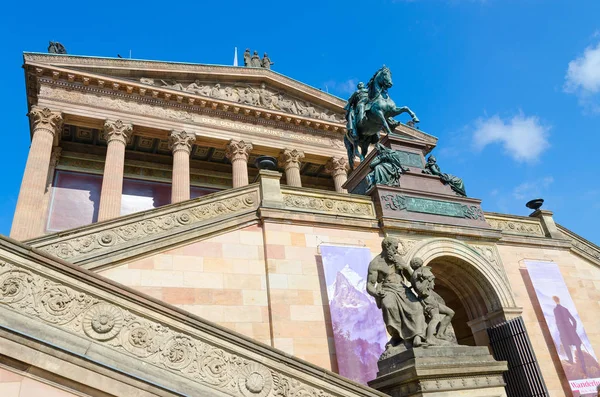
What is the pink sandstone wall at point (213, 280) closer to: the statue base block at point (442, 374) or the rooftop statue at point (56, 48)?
the statue base block at point (442, 374)

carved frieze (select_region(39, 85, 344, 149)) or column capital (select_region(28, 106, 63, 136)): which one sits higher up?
carved frieze (select_region(39, 85, 344, 149))

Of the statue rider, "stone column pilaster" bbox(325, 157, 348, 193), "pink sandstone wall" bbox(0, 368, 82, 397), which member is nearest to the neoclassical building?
"pink sandstone wall" bbox(0, 368, 82, 397)

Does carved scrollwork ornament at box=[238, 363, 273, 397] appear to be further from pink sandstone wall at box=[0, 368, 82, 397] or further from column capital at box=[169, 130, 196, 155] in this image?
column capital at box=[169, 130, 196, 155]

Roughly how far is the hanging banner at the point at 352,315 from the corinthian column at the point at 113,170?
13626 millimetres

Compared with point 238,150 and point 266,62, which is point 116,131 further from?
point 266,62

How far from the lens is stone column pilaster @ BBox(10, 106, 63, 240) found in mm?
20109

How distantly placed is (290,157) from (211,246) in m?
18.5

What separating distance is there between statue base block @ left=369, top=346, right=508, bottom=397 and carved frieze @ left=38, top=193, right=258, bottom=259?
20.5 feet

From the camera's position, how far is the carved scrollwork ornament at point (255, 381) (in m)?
5.64

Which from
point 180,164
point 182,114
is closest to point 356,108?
point 180,164

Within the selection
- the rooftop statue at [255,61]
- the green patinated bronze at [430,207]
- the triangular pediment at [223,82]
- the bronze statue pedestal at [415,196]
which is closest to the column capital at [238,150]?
the triangular pediment at [223,82]

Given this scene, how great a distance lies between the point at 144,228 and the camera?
424 inches

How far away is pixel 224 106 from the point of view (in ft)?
93.7

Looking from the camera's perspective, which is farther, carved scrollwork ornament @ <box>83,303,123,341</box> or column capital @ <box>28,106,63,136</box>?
column capital @ <box>28,106,63,136</box>
